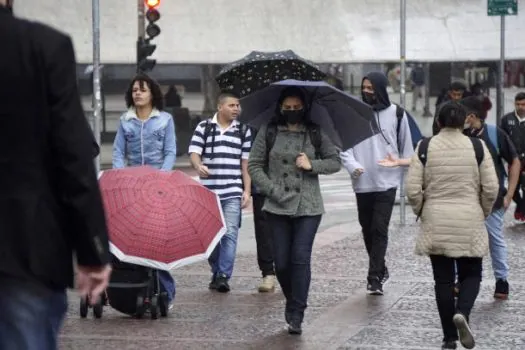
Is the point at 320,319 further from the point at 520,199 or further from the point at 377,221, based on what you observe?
the point at 520,199

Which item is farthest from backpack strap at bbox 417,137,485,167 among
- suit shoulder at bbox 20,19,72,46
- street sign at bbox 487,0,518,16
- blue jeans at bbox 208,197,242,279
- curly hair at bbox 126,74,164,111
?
street sign at bbox 487,0,518,16

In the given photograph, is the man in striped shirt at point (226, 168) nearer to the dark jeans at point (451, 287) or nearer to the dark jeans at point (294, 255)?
the dark jeans at point (294, 255)

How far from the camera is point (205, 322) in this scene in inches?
364

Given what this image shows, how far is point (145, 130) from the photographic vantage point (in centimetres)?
1010

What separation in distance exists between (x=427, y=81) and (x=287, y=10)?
3.53 meters

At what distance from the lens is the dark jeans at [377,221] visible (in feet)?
34.4

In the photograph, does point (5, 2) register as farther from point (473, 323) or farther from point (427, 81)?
point (427, 81)

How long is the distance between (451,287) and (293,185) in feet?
4.37

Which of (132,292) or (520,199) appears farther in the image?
(520,199)

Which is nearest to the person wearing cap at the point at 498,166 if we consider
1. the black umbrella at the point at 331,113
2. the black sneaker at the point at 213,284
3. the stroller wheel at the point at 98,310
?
the black umbrella at the point at 331,113

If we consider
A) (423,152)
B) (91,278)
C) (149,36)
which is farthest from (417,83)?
(91,278)

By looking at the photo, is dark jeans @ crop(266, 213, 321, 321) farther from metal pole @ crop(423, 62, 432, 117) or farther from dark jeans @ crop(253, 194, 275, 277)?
metal pole @ crop(423, 62, 432, 117)

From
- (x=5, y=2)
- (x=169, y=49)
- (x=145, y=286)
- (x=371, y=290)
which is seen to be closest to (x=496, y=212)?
(x=371, y=290)

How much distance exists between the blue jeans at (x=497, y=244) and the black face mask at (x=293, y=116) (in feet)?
6.73
